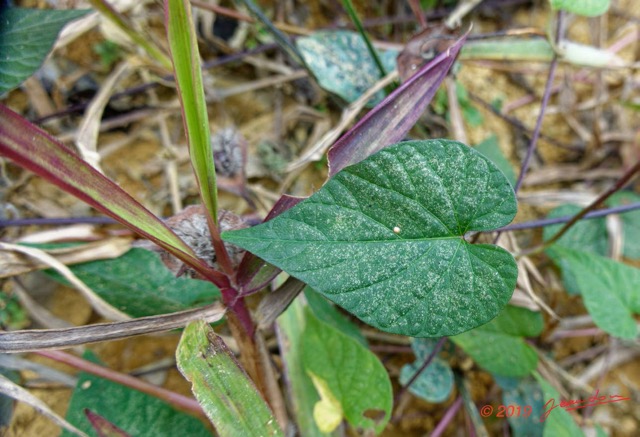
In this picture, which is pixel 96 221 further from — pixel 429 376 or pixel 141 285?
pixel 429 376

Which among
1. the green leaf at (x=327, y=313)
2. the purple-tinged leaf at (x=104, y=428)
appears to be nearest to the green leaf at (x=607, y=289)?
the green leaf at (x=327, y=313)

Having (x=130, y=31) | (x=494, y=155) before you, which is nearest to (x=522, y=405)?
(x=494, y=155)

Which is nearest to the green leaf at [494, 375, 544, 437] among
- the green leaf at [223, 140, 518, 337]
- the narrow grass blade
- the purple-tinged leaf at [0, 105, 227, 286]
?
the green leaf at [223, 140, 518, 337]

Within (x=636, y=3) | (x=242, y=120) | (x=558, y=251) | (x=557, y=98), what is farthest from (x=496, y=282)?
(x=636, y=3)

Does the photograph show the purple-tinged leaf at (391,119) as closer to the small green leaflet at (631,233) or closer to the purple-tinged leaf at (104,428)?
the purple-tinged leaf at (104,428)

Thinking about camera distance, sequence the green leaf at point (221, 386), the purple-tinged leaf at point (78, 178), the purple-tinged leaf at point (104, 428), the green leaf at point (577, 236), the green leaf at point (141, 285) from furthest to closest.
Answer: the green leaf at point (577, 236) < the green leaf at point (141, 285) < the purple-tinged leaf at point (104, 428) < the green leaf at point (221, 386) < the purple-tinged leaf at point (78, 178)

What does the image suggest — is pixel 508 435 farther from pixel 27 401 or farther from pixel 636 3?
pixel 636 3
